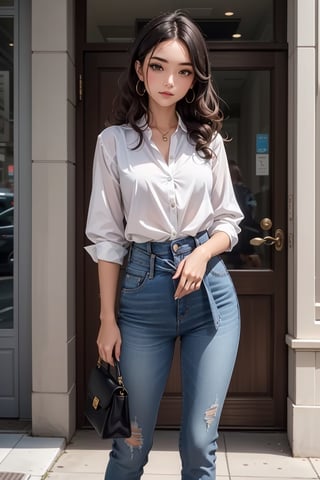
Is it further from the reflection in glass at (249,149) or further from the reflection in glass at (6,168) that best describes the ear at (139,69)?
the reflection in glass at (6,168)

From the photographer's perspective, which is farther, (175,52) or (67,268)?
(67,268)

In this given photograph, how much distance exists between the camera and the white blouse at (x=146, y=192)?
7.54 ft

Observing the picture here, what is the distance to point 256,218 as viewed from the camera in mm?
4668

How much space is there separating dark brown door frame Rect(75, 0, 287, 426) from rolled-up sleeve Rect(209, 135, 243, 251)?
2.20 metres

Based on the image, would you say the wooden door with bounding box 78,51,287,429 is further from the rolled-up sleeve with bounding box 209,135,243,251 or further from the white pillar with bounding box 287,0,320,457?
the rolled-up sleeve with bounding box 209,135,243,251

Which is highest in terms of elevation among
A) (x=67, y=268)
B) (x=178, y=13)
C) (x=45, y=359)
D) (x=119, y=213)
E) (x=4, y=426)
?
(x=178, y=13)

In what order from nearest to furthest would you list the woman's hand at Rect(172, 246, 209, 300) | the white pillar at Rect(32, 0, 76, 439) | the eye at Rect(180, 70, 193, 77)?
the woman's hand at Rect(172, 246, 209, 300)
the eye at Rect(180, 70, 193, 77)
the white pillar at Rect(32, 0, 76, 439)

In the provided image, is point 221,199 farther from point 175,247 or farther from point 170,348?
point 170,348

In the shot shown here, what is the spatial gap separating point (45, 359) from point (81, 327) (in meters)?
0.39

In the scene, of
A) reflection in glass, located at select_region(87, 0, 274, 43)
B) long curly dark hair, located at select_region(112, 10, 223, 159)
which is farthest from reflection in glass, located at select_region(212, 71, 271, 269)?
long curly dark hair, located at select_region(112, 10, 223, 159)

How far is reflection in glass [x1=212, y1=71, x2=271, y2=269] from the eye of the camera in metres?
4.63

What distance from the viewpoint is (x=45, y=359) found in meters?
4.38

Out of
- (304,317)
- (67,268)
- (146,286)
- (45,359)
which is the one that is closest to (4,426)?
(45,359)

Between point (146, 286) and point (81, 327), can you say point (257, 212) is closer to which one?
point (81, 327)
